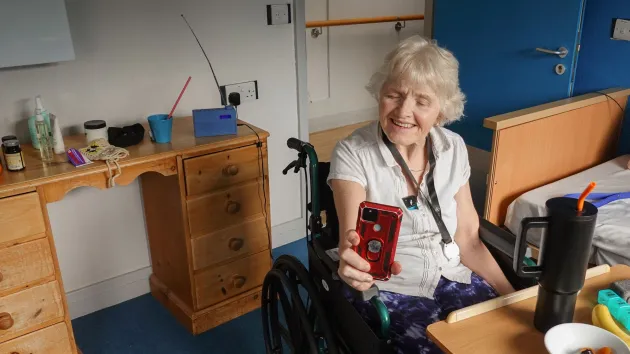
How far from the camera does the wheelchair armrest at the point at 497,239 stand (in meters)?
1.40

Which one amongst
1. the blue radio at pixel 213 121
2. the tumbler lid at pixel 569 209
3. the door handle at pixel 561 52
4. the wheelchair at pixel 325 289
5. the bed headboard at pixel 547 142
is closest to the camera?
the tumbler lid at pixel 569 209

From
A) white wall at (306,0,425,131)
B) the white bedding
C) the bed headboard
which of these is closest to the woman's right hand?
the white bedding

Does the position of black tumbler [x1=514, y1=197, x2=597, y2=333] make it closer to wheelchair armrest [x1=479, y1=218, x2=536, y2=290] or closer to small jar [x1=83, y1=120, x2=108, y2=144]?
wheelchair armrest [x1=479, y1=218, x2=536, y2=290]

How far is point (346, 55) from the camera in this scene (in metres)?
4.63

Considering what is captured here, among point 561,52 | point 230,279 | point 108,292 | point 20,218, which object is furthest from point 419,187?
point 561,52

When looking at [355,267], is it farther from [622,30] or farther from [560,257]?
[622,30]

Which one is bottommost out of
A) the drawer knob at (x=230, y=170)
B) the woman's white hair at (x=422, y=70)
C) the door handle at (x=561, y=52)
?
the drawer knob at (x=230, y=170)

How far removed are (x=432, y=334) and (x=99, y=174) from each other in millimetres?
1197

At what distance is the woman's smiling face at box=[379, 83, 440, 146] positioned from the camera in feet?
4.37

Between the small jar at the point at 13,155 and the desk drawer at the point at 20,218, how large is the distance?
0.13 meters

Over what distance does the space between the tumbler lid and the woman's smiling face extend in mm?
502

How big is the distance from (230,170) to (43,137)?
24.9 inches

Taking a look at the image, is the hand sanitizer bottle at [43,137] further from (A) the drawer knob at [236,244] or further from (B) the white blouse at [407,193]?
(B) the white blouse at [407,193]

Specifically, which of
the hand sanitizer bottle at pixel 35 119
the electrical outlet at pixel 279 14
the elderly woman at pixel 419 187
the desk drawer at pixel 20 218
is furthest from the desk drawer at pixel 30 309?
the electrical outlet at pixel 279 14
